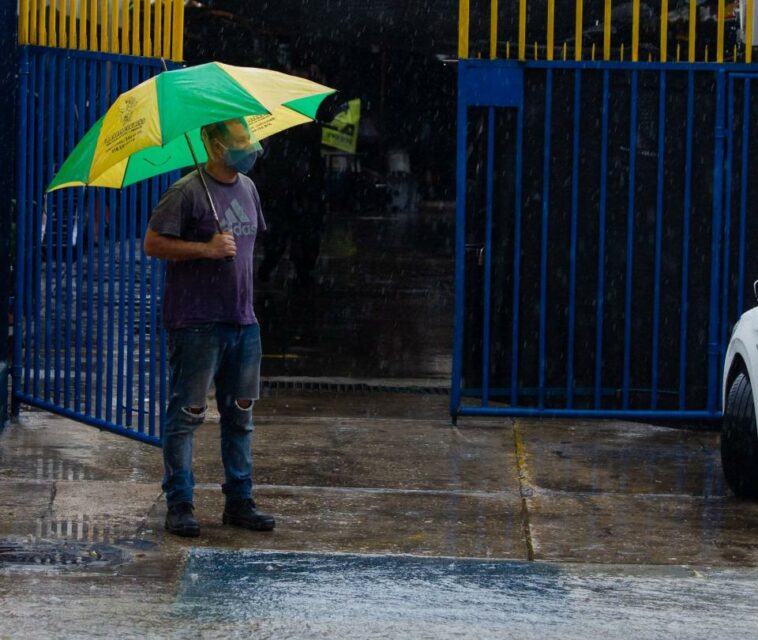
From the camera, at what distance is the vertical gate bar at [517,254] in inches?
354

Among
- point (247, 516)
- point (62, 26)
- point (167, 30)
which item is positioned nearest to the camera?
point (247, 516)

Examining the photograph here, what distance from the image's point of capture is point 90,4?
8406 millimetres

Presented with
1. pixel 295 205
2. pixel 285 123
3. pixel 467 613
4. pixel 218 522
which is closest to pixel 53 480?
pixel 218 522

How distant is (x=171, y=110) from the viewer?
20.0ft

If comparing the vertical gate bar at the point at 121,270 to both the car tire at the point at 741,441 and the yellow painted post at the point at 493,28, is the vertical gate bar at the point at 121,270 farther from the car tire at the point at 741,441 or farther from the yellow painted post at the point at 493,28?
the car tire at the point at 741,441

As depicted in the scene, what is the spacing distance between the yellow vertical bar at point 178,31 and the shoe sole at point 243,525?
2.58m

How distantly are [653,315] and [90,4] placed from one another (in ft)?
12.3

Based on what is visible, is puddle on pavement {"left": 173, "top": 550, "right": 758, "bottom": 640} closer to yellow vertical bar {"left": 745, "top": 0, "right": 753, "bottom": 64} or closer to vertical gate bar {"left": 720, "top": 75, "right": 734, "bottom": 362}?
vertical gate bar {"left": 720, "top": 75, "right": 734, "bottom": 362}

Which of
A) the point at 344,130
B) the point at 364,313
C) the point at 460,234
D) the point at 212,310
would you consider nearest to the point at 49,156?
the point at 460,234

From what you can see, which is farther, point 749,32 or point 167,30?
point 749,32

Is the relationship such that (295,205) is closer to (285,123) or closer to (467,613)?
(285,123)

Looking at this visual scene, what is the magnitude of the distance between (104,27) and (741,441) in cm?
403

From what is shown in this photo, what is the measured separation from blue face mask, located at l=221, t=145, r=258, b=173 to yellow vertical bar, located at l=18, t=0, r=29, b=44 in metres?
2.84

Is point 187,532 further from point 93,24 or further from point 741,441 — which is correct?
point 93,24
